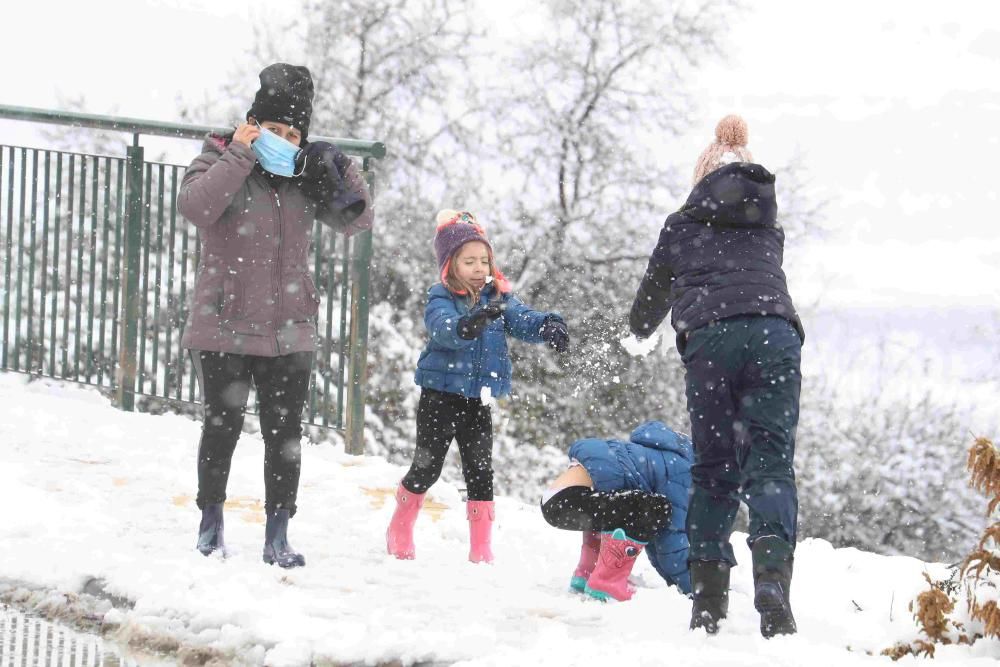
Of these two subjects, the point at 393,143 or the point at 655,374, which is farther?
the point at 393,143

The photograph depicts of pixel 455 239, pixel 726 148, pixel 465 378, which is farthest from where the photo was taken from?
pixel 455 239

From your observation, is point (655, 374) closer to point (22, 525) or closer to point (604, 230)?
point (604, 230)

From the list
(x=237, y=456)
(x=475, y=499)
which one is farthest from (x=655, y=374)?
(x=475, y=499)

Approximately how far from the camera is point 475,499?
4.79m

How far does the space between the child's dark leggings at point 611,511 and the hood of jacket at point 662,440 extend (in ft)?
0.89

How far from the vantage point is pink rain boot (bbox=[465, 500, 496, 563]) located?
15.7 ft

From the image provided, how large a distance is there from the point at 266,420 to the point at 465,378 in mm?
787

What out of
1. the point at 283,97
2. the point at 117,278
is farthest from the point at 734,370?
the point at 117,278

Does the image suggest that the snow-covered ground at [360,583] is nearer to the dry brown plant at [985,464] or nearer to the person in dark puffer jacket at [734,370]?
the person in dark puffer jacket at [734,370]

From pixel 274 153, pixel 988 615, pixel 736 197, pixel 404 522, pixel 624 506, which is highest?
pixel 274 153

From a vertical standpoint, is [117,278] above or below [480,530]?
above

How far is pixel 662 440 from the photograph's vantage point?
14.9 ft

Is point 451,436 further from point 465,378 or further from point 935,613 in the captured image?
point 935,613

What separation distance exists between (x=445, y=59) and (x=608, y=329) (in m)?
4.31
